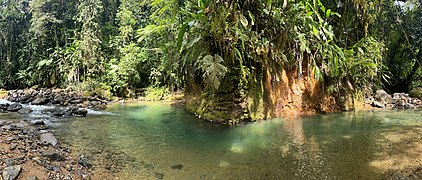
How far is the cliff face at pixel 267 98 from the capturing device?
368 inches

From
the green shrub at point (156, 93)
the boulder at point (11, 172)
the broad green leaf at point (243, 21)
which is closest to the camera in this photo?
the boulder at point (11, 172)

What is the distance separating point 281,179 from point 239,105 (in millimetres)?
4811

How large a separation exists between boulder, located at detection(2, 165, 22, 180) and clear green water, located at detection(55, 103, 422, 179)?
1.15 m

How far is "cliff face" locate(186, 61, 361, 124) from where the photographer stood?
935cm

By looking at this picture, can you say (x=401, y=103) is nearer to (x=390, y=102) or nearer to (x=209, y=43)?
(x=390, y=102)

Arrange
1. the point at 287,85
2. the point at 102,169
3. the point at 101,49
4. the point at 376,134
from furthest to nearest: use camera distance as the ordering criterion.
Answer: the point at 101,49 < the point at 287,85 < the point at 376,134 < the point at 102,169

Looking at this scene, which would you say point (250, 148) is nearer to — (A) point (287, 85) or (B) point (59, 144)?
(B) point (59, 144)

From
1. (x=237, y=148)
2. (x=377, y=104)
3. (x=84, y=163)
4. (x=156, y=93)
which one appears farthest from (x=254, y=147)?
(x=156, y=93)

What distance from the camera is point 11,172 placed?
4172 millimetres

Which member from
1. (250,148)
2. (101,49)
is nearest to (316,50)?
(250,148)

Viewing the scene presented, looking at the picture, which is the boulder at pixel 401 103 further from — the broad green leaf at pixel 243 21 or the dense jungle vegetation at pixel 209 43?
the broad green leaf at pixel 243 21

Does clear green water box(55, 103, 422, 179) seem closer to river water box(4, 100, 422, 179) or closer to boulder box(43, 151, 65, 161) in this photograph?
river water box(4, 100, 422, 179)

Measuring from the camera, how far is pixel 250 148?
6.35 m

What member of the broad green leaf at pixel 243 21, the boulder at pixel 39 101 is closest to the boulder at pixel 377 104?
the broad green leaf at pixel 243 21
